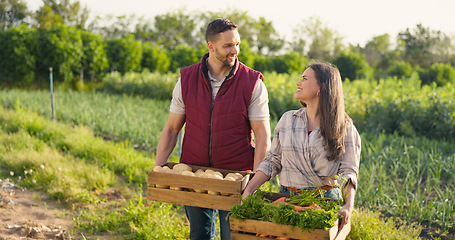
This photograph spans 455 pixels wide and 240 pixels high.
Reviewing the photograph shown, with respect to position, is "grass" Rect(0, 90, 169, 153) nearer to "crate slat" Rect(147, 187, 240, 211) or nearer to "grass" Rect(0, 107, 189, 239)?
"grass" Rect(0, 107, 189, 239)

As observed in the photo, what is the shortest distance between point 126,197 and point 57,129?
266cm

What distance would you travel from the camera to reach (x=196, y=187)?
2217 mm

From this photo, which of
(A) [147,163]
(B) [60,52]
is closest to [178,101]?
(A) [147,163]

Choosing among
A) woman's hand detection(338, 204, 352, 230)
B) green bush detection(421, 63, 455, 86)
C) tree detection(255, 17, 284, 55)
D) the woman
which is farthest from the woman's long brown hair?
tree detection(255, 17, 284, 55)

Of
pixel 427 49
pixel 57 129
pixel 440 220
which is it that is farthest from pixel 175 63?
pixel 427 49

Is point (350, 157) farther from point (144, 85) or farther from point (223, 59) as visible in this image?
point (144, 85)

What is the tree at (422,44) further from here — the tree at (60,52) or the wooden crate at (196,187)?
the wooden crate at (196,187)

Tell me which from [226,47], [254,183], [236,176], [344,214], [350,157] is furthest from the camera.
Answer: [226,47]

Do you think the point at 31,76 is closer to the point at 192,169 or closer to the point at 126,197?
the point at 126,197

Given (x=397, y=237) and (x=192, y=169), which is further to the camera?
(x=397, y=237)

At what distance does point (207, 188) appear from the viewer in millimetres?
2186

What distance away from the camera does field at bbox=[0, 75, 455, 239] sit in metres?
4.04

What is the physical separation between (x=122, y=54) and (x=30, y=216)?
566 inches

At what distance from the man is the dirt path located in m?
1.91
